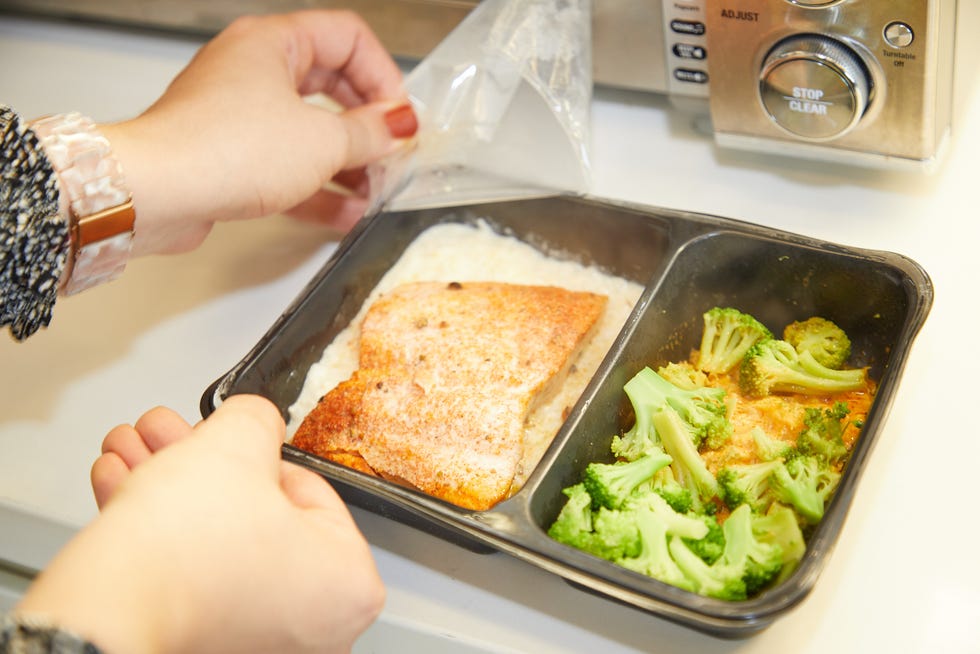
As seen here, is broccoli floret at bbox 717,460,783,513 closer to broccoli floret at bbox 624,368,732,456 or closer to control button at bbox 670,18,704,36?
broccoli floret at bbox 624,368,732,456

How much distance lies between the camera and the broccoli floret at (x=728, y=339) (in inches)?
44.4

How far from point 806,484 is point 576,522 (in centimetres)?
23

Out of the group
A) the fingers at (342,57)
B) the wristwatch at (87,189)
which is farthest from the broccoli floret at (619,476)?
the fingers at (342,57)

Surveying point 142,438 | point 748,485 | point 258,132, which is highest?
point 258,132

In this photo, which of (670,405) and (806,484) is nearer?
(806,484)

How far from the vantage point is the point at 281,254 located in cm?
147

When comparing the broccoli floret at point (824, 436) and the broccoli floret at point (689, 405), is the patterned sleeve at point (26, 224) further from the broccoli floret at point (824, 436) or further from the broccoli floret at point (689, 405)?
the broccoli floret at point (824, 436)

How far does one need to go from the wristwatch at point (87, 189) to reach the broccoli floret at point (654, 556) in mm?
717

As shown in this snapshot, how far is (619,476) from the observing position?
96 centimetres

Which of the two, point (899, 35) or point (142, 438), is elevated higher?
point (899, 35)

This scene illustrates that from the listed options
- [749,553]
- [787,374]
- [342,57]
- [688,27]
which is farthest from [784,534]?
[342,57]

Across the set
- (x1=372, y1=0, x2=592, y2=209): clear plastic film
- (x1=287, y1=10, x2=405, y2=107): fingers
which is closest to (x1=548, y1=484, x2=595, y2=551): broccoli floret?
(x1=372, y1=0, x2=592, y2=209): clear plastic film

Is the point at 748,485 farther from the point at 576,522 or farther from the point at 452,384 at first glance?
the point at 452,384

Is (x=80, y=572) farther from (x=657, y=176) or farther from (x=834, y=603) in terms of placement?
(x=657, y=176)
